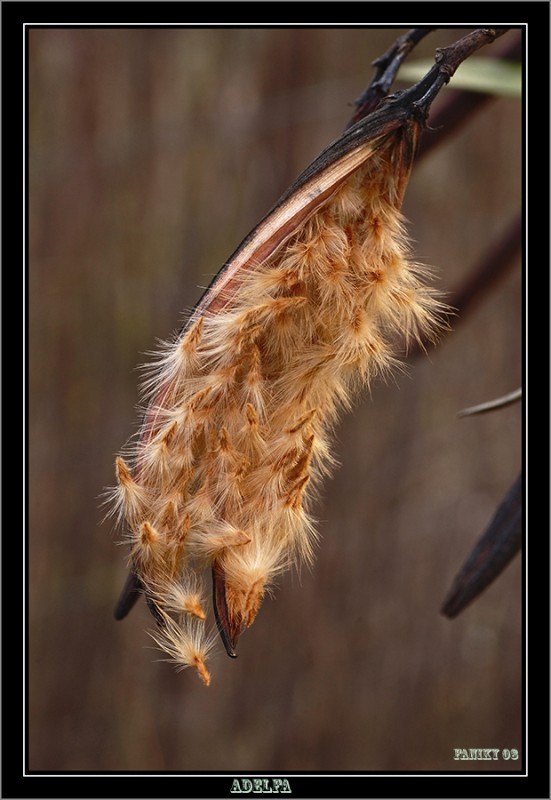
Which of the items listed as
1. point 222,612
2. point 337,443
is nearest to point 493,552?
point 222,612

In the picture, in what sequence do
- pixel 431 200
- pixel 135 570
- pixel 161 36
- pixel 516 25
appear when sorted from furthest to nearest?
pixel 431 200
pixel 161 36
pixel 516 25
pixel 135 570

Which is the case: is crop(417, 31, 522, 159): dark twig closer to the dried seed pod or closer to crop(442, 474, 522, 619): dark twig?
the dried seed pod

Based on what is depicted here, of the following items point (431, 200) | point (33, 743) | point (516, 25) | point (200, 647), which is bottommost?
point (33, 743)

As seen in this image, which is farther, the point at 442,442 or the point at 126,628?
the point at 442,442

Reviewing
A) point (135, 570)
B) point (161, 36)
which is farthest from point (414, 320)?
point (161, 36)

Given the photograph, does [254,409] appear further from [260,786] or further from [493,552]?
[260,786]

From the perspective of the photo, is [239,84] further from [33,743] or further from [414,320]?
[33,743]
